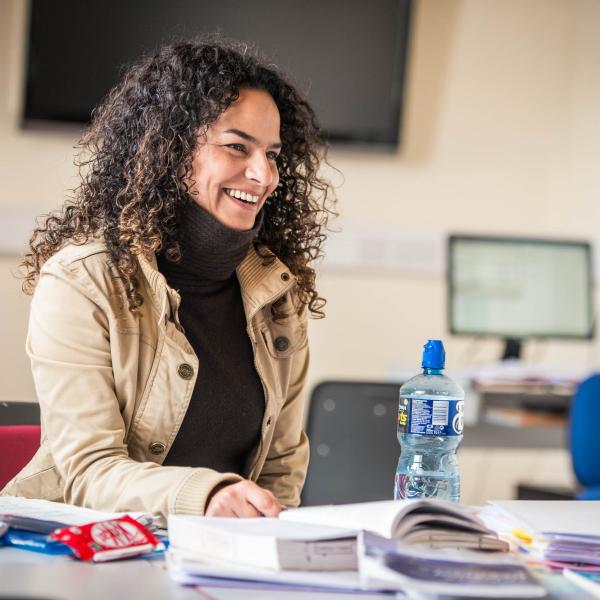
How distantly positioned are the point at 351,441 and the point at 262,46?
2.19m

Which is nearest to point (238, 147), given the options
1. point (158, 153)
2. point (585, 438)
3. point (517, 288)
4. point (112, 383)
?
point (158, 153)

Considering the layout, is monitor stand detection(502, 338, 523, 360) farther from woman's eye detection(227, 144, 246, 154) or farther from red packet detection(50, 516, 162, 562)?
red packet detection(50, 516, 162, 562)

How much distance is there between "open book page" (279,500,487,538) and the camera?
1.08 metres

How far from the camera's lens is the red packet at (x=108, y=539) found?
111 centimetres

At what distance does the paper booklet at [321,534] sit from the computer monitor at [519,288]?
2.89 m

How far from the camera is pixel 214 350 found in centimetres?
175

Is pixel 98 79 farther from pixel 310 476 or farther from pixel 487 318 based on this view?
pixel 310 476

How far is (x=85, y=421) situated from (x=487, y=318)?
276 centimetres

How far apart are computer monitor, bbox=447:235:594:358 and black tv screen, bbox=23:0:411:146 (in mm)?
797

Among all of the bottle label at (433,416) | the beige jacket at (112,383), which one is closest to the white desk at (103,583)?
the beige jacket at (112,383)

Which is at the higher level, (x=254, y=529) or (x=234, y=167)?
(x=234, y=167)

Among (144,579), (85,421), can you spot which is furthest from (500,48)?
(144,579)

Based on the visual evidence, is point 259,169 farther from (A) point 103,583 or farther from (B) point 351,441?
(B) point 351,441

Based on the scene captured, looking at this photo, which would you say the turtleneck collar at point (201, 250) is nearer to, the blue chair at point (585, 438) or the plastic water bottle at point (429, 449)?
the plastic water bottle at point (429, 449)
